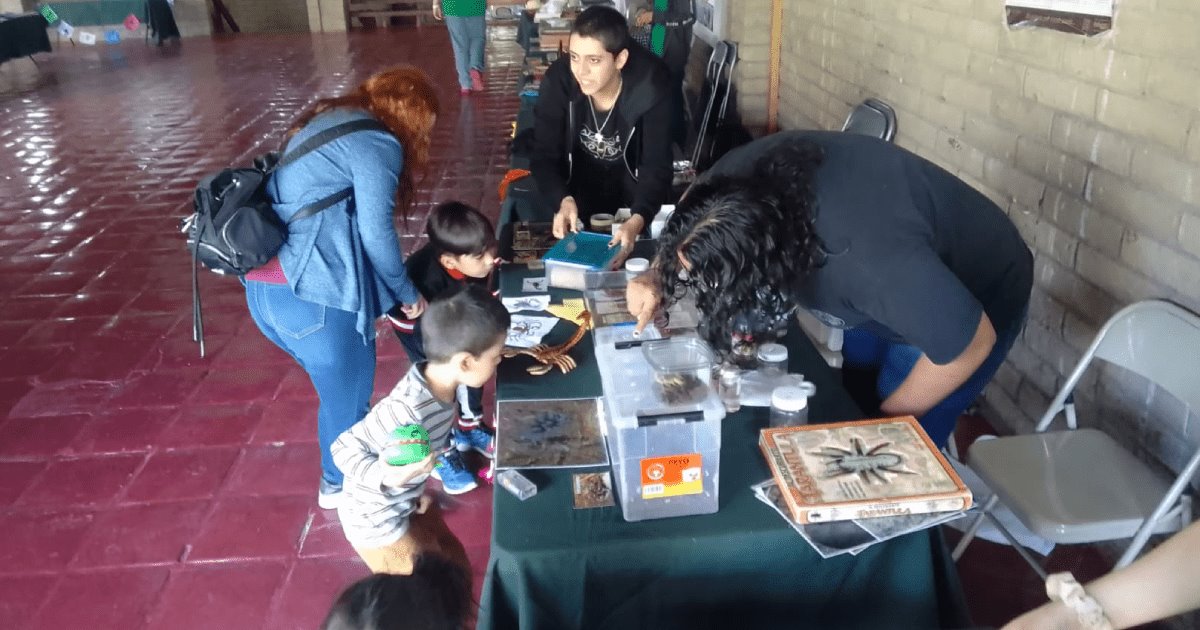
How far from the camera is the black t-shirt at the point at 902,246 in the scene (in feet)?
4.67

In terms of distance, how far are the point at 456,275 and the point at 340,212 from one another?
526mm

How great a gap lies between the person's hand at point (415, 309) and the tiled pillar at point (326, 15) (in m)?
13.5

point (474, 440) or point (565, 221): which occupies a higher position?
point (565, 221)

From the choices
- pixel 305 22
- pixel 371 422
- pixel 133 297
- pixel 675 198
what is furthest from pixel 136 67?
pixel 371 422

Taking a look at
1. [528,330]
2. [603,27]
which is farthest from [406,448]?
[603,27]

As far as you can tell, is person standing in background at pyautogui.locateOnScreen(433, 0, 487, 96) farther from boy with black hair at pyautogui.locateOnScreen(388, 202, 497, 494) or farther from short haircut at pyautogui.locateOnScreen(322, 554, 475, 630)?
short haircut at pyautogui.locateOnScreen(322, 554, 475, 630)

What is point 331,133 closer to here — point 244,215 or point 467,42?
point 244,215

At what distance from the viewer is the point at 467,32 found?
327 inches

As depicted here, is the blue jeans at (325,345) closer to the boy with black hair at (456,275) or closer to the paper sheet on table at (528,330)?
the boy with black hair at (456,275)

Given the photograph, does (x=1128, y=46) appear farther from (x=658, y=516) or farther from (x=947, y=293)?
(x=658, y=516)

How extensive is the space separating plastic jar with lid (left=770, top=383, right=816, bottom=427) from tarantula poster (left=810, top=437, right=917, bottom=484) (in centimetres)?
14

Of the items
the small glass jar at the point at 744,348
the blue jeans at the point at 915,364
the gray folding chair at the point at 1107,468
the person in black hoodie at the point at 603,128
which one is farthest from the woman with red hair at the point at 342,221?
the gray folding chair at the point at 1107,468

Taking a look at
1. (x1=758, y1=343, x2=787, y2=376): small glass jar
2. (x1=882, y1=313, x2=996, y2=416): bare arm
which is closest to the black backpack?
(x1=758, y1=343, x2=787, y2=376): small glass jar

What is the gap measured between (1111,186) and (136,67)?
11649mm
